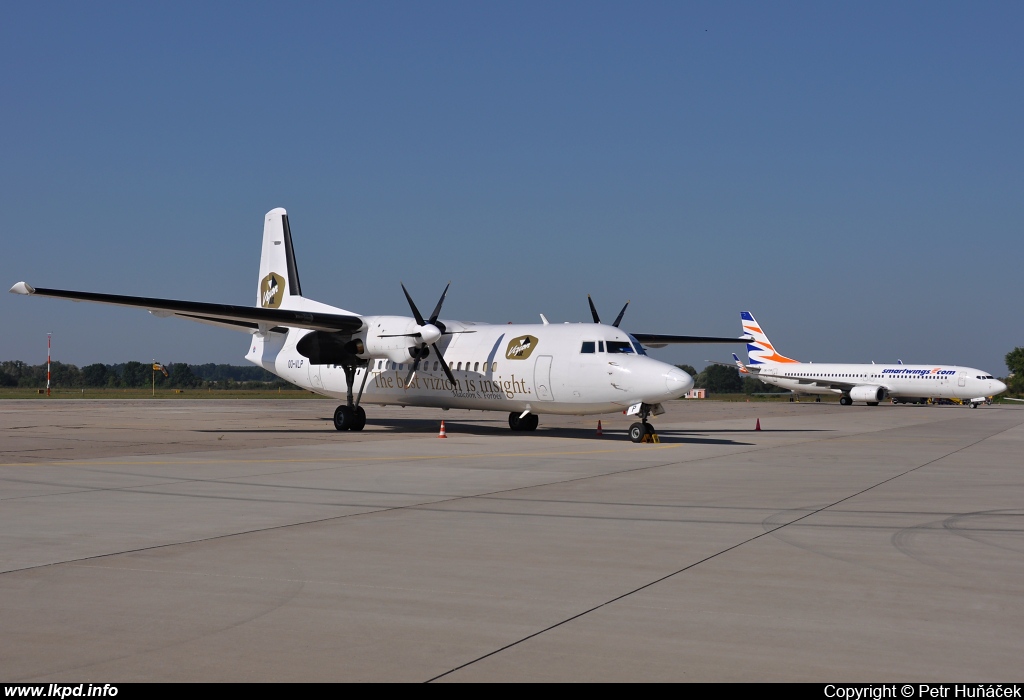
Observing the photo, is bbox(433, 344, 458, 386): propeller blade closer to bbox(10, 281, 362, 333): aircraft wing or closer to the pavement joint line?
bbox(10, 281, 362, 333): aircraft wing

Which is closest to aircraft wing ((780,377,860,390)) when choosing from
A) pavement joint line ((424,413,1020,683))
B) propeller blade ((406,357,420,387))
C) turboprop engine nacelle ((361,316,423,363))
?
propeller blade ((406,357,420,387))

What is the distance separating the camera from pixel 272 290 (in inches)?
1271

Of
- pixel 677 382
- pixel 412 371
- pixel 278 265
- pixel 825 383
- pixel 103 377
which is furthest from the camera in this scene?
pixel 103 377

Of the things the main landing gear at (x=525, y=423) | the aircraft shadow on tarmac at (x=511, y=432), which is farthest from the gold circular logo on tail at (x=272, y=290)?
the main landing gear at (x=525, y=423)

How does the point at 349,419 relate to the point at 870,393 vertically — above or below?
below

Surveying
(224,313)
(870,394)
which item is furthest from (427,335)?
(870,394)

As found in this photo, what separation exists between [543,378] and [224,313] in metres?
8.76

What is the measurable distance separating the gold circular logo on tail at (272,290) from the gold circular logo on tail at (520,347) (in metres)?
10.3

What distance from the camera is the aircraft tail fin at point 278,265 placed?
3188 cm

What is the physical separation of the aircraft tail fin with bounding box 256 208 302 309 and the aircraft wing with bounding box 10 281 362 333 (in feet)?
9.02

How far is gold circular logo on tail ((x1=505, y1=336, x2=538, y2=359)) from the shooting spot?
25.0 meters

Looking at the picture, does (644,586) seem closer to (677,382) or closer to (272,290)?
(677,382)
